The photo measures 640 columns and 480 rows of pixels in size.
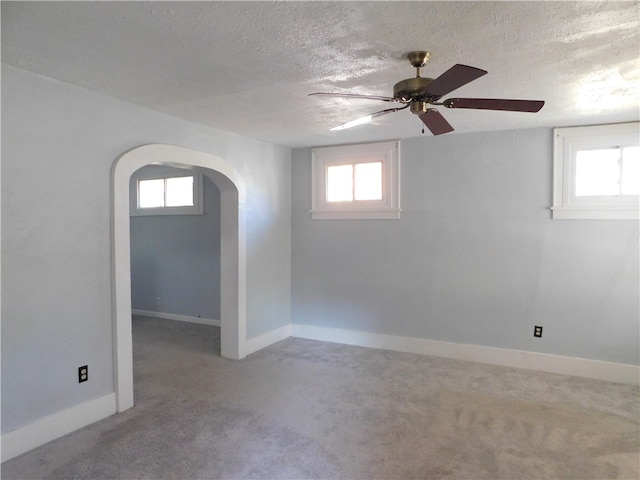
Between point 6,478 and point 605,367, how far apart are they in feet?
14.9

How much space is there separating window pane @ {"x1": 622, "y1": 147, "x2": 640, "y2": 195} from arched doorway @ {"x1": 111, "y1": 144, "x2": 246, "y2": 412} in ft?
11.7

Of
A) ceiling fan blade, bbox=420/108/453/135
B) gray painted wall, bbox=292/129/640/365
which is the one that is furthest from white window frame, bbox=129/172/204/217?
ceiling fan blade, bbox=420/108/453/135

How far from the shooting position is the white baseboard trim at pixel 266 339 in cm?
434

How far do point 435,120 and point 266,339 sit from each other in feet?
10.4

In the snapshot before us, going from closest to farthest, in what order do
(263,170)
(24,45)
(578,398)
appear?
(24,45) → (578,398) → (263,170)

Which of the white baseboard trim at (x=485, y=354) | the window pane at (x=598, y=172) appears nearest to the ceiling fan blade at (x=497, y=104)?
the window pane at (x=598, y=172)

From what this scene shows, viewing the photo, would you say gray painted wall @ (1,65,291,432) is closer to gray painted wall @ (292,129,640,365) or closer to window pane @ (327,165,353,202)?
window pane @ (327,165,353,202)

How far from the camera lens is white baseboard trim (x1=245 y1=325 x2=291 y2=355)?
4.34m

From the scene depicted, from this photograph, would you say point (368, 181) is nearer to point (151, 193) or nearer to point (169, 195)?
point (169, 195)

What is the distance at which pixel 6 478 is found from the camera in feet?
7.15

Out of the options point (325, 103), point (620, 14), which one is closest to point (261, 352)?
point (325, 103)

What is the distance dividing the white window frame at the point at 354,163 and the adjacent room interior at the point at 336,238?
27 millimetres

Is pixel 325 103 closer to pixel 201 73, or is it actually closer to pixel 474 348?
pixel 201 73

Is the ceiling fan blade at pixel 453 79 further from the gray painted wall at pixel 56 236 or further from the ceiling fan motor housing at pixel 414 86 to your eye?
the gray painted wall at pixel 56 236
